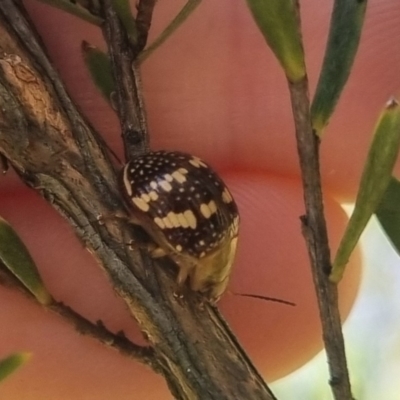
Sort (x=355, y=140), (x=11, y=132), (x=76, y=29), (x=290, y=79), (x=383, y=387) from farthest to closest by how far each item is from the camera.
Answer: (x=383, y=387) → (x=355, y=140) → (x=76, y=29) → (x=11, y=132) → (x=290, y=79)

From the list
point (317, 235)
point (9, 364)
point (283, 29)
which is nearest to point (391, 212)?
point (317, 235)

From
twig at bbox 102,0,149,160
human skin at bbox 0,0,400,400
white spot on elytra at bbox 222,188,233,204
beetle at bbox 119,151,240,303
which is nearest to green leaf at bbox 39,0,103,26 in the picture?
twig at bbox 102,0,149,160

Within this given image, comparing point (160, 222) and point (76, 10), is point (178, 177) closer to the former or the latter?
point (160, 222)

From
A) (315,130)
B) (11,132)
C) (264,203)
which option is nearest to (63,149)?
(11,132)

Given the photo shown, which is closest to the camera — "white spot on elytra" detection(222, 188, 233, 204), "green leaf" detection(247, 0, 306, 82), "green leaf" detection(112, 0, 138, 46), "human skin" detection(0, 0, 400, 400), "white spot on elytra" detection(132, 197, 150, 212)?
"green leaf" detection(247, 0, 306, 82)

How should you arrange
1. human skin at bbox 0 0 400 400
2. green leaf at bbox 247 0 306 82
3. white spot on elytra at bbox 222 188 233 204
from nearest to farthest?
green leaf at bbox 247 0 306 82
white spot on elytra at bbox 222 188 233 204
human skin at bbox 0 0 400 400

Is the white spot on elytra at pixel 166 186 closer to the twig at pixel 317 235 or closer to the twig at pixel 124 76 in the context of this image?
→ the twig at pixel 124 76

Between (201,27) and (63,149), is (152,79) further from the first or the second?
(63,149)

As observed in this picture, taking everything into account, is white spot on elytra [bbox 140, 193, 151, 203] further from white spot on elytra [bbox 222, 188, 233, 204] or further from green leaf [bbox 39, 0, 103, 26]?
green leaf [bbox 39, 0, 103, 26]
